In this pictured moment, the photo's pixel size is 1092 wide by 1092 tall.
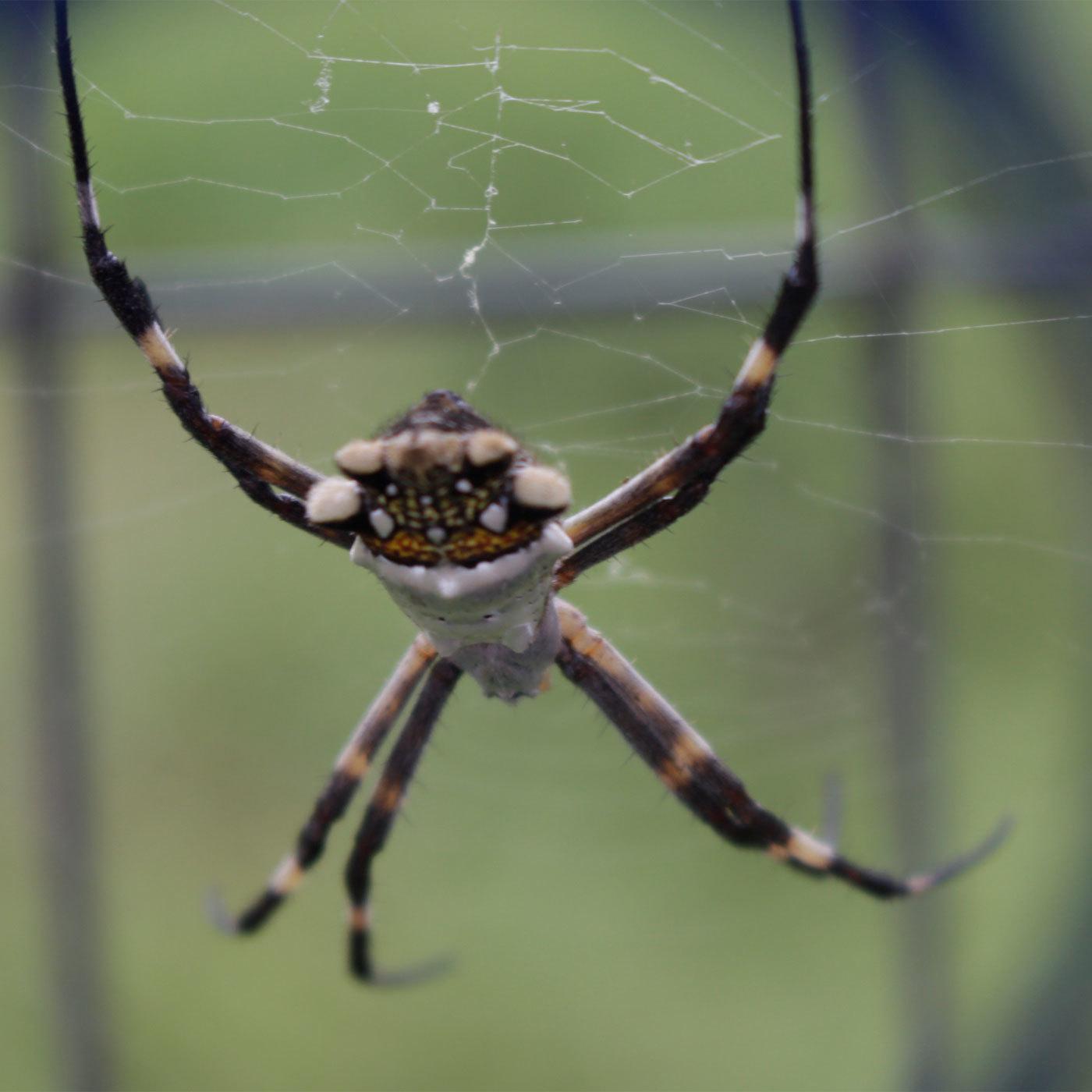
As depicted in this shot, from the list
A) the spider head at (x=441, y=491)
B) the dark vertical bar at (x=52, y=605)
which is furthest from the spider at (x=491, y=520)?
the dark vertical bar at (x=52, y=605)

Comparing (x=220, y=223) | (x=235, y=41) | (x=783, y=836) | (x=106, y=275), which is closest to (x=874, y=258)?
Result: (x=783, y=836)

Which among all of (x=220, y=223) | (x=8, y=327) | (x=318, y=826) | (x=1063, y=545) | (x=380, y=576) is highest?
(x=220, y=223)

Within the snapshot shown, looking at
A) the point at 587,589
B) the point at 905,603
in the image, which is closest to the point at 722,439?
the point at 905,603

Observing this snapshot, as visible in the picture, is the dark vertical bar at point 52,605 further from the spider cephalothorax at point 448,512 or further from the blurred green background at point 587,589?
the spider cephalothorax at point 448,512

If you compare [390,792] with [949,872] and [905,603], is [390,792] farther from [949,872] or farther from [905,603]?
[905,603]

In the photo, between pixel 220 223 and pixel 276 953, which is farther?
pixel 220 223

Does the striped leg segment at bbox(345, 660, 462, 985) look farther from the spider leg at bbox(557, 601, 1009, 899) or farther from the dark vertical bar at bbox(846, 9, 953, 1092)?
the dark vertical bar at bbox(846, 9, 953, 1092)

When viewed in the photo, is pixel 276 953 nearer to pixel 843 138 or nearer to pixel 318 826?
pixel 318 826

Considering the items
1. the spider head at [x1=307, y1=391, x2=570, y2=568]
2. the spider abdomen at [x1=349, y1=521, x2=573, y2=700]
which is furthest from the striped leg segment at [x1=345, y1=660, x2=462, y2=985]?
the spider head at [x1=307, y1=391, x2=570, y2=568]
